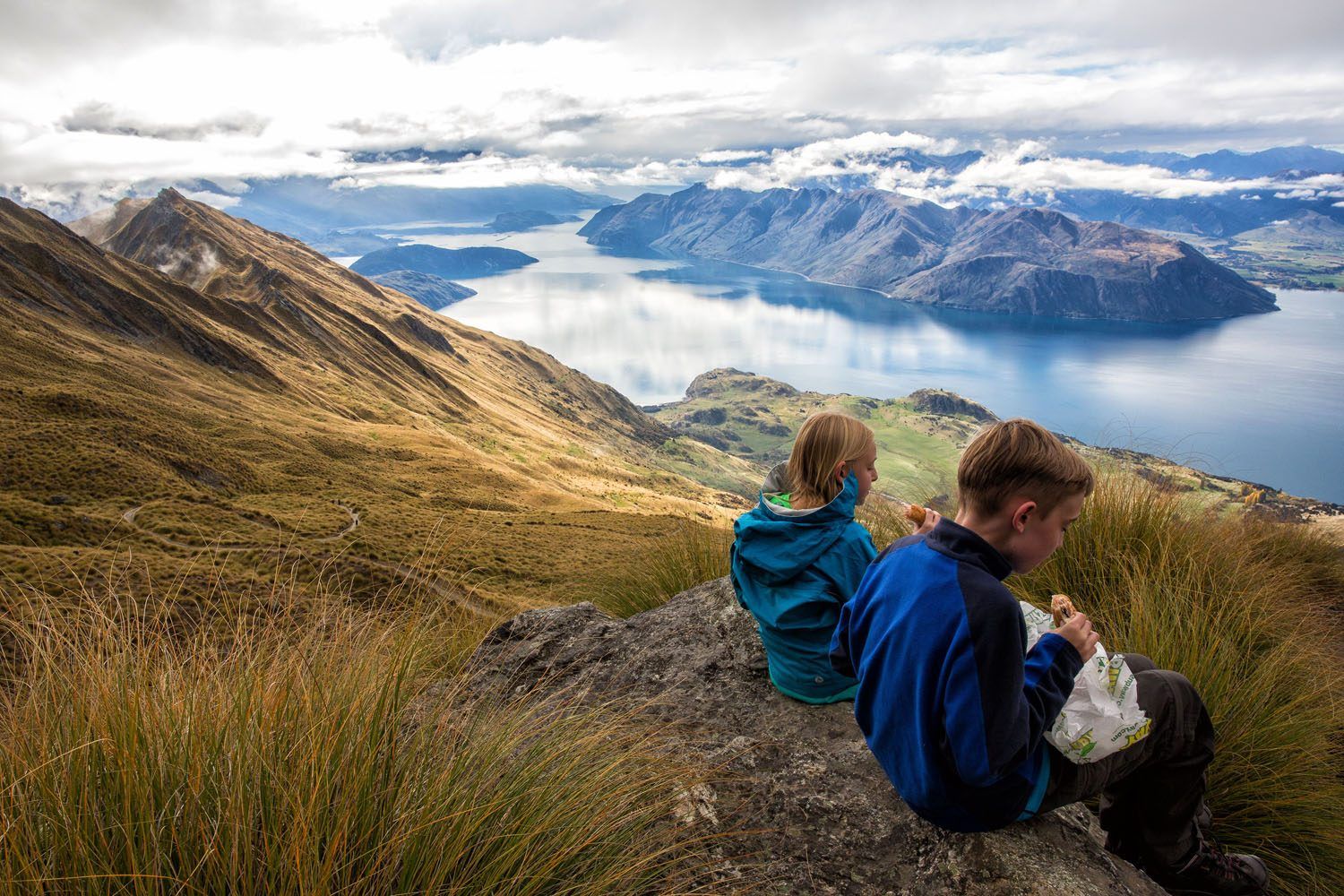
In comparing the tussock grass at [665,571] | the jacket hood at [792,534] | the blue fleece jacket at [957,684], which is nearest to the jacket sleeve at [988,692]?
the blue fleece jacket at [957,684]

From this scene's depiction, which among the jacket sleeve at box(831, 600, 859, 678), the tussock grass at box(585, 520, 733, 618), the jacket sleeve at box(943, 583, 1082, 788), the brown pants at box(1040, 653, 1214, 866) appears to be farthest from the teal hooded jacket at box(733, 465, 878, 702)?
the tussock grass at box(585, 520, 733, 618)

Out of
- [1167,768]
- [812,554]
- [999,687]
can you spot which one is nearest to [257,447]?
[812,554]

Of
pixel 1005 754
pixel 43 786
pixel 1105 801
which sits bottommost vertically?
pixel 1105 801

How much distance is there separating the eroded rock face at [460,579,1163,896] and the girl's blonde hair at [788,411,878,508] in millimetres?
1270

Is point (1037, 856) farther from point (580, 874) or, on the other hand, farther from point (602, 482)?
point (602, 482)

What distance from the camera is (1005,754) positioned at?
2.46 m

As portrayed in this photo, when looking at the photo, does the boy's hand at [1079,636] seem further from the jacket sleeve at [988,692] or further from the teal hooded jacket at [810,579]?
the teal hooded jacket at [810,579]

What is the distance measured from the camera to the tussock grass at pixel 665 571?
270 inches

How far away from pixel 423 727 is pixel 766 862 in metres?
1.52

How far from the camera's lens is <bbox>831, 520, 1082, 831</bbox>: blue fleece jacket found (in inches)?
97.1

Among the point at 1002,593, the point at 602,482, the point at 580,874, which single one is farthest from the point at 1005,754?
the point at 602,482

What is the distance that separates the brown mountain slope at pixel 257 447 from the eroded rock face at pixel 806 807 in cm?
180

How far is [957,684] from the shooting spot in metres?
2.49

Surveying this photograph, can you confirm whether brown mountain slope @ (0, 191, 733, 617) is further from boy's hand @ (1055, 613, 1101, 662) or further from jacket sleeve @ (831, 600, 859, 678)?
boy's hand @ (1055, 613, 1101, 662)
